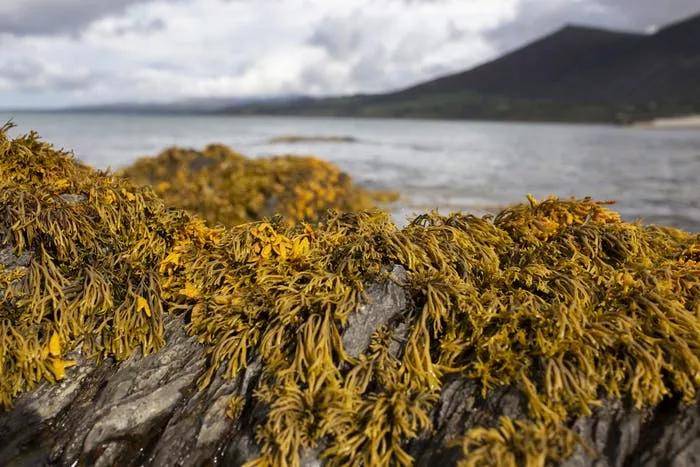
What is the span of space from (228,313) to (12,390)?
169cm

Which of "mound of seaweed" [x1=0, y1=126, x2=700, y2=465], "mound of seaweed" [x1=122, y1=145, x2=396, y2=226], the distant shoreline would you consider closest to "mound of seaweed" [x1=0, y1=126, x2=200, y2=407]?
"mound of seaweed" [x1=0, y1=126, x2=700, y2=465]

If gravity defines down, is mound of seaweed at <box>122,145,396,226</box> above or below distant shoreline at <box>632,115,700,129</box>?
above

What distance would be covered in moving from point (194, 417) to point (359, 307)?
4.78ft

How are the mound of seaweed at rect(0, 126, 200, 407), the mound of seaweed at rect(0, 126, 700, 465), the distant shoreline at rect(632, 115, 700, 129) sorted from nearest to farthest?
Result: the mound of seaweed at rect(0, 126, 700, 465) < the mound of seaweed at rect(0, 126, 200, 407) < the distant shoreline at rect(632, 115, 700, 129)

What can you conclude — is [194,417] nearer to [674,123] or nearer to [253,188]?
[253,188]

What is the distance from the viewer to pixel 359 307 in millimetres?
4090

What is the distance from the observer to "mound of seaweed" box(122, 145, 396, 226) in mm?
12516

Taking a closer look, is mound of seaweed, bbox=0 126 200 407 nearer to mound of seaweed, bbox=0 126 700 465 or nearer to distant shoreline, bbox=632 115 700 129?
mound of seaweed, bbox=0 126 700 465

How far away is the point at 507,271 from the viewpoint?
4.40 meters

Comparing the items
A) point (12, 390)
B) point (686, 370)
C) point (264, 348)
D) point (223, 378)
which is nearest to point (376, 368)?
point (264, 348)

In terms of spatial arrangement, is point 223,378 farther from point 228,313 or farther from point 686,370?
point 686,370

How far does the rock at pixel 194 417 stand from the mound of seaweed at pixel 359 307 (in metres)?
0.07

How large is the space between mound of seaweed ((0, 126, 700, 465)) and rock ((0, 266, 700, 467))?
0.22 feet

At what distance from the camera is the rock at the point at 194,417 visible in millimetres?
3195
